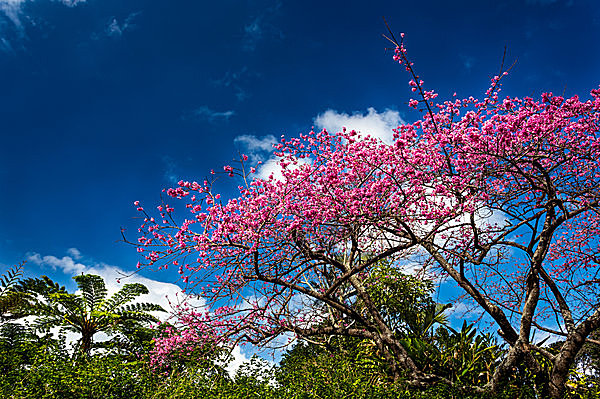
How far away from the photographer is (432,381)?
7.93 m

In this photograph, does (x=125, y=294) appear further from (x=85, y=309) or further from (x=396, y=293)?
(x=396, y=293)

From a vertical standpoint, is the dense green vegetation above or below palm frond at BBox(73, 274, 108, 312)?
below

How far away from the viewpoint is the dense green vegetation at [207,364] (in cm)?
645

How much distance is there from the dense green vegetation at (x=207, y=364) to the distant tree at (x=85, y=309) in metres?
0.03

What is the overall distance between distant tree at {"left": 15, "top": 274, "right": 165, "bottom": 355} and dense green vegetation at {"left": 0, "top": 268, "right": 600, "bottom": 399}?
0.03 metres

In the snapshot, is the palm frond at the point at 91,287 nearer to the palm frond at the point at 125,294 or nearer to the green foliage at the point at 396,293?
the palm frond at the point at 125,294

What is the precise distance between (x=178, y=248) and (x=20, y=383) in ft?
10.2

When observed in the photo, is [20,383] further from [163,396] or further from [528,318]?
[528,318]

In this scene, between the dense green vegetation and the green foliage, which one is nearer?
the dense green vegetation

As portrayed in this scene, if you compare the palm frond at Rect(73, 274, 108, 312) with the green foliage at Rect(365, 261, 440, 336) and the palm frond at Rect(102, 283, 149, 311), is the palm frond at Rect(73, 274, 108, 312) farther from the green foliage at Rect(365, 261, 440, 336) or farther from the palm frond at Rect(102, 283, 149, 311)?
the green foliage at Rect(365, 261, 440, 336)

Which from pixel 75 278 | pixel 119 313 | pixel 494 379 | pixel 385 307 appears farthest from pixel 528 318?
pixel 75 278

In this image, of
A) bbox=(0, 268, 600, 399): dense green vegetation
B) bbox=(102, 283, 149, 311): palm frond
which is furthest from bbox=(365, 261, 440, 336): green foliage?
bbox=(102, 283, 149, 311): palm frond

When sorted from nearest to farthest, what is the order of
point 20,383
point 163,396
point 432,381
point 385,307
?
point 20,383 < point 163,396 < point 432,381 < point 385,307

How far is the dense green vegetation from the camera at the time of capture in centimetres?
645
